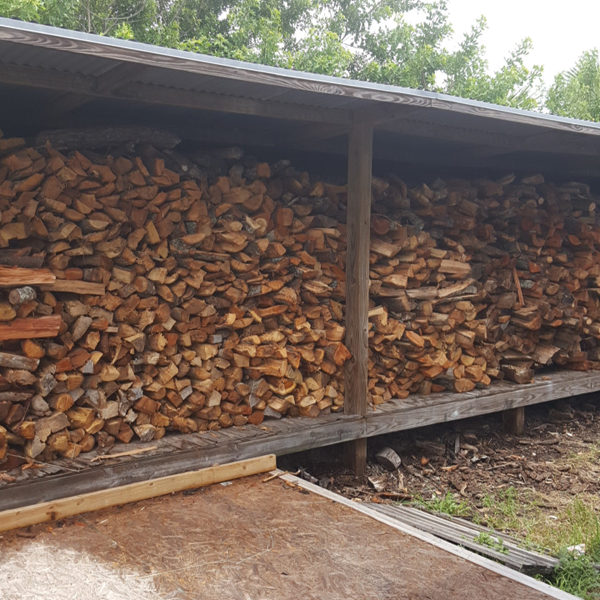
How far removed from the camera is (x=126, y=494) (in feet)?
10.6

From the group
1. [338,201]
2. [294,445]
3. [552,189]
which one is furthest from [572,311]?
[294,445]

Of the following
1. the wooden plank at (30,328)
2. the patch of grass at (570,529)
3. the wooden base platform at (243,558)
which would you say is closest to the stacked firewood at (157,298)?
the wooden plank at (30,328)

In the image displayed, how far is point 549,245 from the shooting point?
19.5ft

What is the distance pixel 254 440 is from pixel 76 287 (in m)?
1.31

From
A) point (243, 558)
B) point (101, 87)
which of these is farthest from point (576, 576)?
point (101, 87)

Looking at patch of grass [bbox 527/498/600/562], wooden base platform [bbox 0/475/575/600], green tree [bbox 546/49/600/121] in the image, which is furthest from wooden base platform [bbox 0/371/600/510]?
green tree [bbox 546/49/600/121]

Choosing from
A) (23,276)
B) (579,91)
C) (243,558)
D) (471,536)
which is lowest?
(471,536)

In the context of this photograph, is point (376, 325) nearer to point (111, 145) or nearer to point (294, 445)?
point (294, 445)

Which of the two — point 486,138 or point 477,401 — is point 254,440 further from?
point 486,138

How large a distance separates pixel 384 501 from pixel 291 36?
553 inches

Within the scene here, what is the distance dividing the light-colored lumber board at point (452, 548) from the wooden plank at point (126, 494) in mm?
197

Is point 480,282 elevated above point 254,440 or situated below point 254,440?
above

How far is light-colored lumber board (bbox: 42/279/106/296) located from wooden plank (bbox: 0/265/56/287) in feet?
0.23

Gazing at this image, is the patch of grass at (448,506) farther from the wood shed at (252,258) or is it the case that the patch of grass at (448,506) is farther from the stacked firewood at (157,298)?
the stacked firewood at (157,298)
